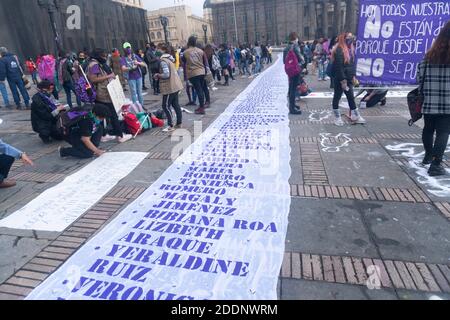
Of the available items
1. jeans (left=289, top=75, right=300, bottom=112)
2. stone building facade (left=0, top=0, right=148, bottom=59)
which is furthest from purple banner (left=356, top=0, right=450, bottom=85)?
stone building facade (left=0, top=0, right=148, bottom=59)

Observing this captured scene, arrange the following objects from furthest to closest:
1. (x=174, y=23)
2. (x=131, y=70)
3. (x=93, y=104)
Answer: (x=174, y=23) < (x=131, y=70) < (x=93, y=104)

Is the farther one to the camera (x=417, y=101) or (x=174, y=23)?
(x=174, y=23)

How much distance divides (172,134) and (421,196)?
448 centimetres

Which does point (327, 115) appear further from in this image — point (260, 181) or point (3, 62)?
point (3, 62)

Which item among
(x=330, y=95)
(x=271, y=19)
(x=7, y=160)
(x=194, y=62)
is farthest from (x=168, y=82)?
(x=271, y=19)

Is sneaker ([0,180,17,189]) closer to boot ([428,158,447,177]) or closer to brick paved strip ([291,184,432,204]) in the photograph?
brick paved strip ([291,184,432,204])

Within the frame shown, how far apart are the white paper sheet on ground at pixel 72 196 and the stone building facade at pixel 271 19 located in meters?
61.4

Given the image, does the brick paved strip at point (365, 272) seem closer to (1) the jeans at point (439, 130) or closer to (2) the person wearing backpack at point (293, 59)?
(1) the jeans at point (439, 130)

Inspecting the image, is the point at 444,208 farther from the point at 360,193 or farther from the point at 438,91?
the point at 438,91

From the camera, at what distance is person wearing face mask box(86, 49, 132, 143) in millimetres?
5836

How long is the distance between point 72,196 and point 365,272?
3.35 m

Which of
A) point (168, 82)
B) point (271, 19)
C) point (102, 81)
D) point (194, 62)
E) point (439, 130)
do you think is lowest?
point (439, 130)

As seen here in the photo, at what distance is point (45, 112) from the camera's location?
5.97m
